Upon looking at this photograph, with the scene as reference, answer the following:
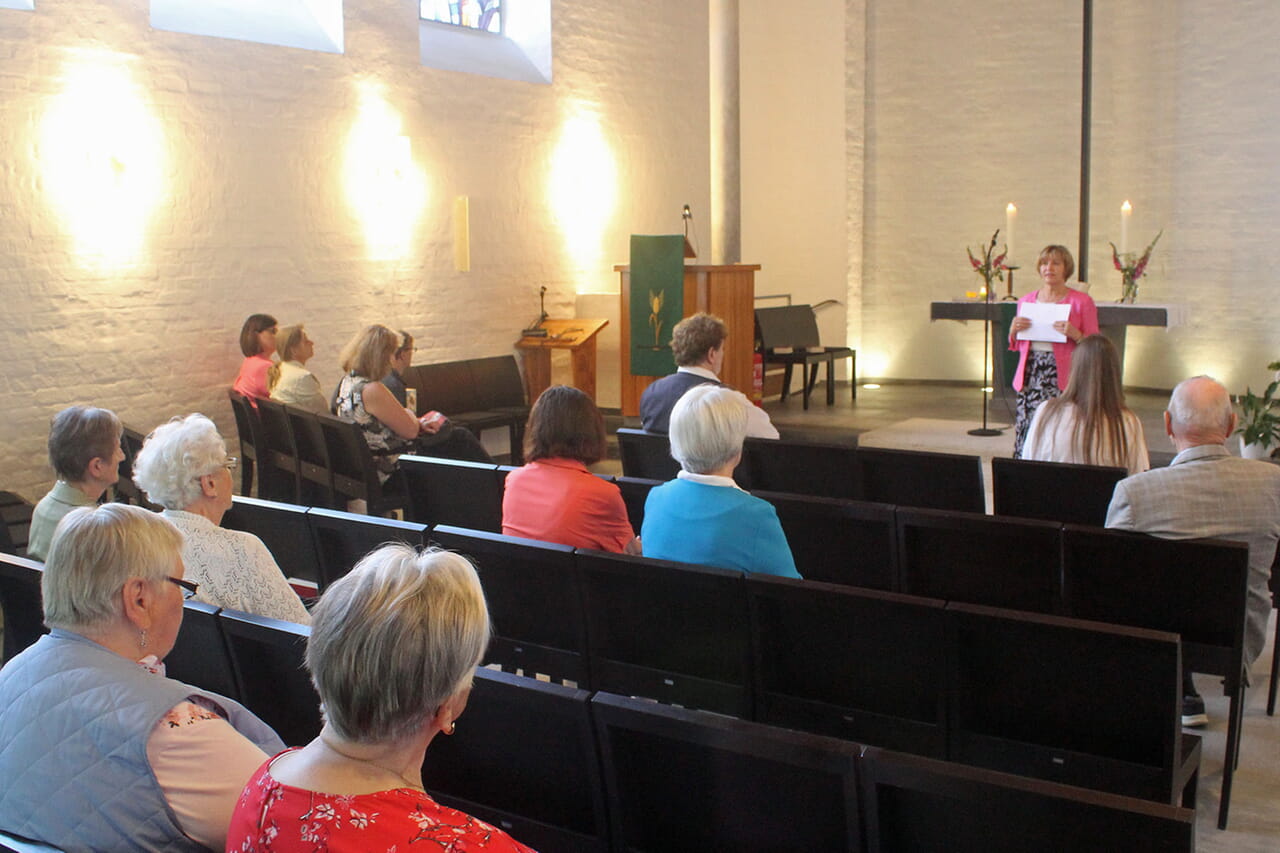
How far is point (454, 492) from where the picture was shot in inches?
175

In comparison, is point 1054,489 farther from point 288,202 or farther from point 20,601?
point 288,202

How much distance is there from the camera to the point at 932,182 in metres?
12.3

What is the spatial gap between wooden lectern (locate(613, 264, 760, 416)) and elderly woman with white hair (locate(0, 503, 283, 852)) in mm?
7098

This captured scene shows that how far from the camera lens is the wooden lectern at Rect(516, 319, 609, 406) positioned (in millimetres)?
9391

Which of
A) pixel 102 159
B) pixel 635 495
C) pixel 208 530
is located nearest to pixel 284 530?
pixel 208 530

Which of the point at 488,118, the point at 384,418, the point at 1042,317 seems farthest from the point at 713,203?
the point at 384,418

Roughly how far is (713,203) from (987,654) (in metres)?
8.45

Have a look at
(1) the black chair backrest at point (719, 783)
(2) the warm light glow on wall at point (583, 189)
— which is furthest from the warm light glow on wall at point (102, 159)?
(1) the black chair backrest at point (719, 783)

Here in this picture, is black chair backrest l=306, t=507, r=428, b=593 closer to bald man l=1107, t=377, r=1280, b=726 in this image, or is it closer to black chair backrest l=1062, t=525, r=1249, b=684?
black chair backrest l=1062, t=525, r=1249, b=684

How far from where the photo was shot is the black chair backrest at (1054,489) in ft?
12.7

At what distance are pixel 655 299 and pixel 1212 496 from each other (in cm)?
584

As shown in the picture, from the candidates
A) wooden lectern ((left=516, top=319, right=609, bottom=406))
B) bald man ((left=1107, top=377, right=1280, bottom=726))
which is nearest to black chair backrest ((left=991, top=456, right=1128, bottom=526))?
bald man ((left=1107, top=377, right=1280, bottom=726))

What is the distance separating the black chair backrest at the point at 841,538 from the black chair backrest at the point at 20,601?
6.62 ft

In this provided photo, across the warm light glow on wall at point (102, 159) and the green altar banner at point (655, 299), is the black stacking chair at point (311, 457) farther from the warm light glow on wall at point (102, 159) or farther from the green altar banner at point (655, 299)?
the green altar banner at point (655, 299)
